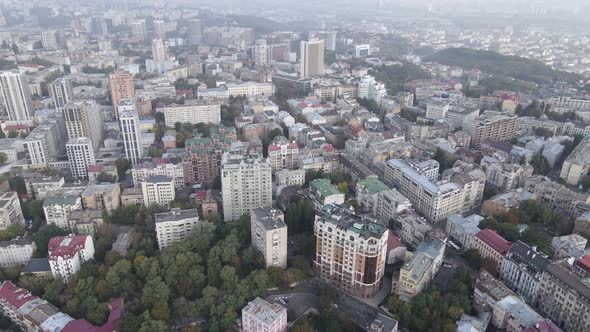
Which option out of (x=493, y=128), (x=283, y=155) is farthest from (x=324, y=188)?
(x=493, y=128)

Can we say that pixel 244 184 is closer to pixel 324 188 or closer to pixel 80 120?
pixel 324 188

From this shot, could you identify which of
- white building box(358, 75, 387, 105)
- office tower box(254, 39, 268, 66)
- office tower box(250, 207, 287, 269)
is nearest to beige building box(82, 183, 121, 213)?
office tower box(250, 207, 287, 269)

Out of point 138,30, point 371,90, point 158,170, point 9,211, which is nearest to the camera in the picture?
point 9,211

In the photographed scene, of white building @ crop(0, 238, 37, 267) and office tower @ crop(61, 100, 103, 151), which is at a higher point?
office tower @ crop(61, 100, 103, 151)

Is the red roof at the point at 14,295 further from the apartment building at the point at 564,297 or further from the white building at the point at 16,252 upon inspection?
the apartment building at the point at 564,297

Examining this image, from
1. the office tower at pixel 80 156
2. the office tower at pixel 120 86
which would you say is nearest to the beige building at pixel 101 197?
the office tower at pixel 80 156

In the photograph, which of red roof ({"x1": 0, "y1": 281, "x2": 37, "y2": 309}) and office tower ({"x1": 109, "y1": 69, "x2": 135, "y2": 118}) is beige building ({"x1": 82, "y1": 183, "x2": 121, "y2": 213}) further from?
office tower ({"x1": 109, "y1": 69, "x2": 135, "y2": 118})
